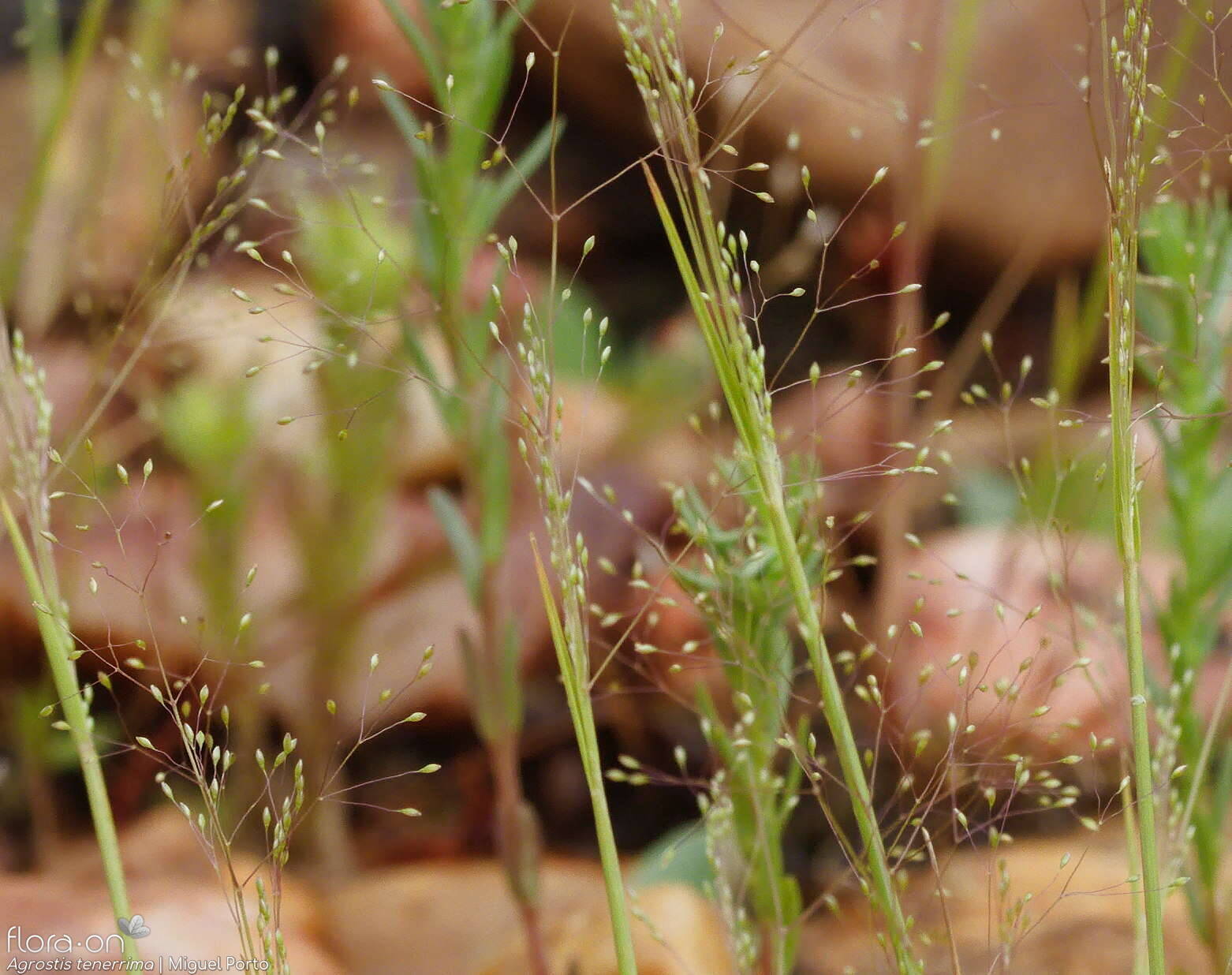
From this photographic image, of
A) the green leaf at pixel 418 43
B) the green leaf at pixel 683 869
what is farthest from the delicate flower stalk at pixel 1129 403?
the green leaf at pixel 683 869

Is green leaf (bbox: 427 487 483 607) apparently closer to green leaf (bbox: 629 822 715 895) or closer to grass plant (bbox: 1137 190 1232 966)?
green leaf (bbox: 629 822 715 895)

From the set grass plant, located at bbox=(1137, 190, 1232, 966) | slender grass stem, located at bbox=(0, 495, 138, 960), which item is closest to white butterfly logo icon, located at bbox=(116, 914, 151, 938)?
slender grass stem, located at bbox=(0, 495, 138, 960)

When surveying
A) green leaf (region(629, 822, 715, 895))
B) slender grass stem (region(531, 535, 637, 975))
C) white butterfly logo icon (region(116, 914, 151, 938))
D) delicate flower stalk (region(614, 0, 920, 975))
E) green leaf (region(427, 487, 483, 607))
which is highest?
delicate flower stalk (region(614, 0, 920, 975))

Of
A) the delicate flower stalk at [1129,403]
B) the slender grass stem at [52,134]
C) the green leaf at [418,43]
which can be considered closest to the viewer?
the delicate flower stalk at [1129,403]

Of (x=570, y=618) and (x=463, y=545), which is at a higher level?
(x=570, y=618)

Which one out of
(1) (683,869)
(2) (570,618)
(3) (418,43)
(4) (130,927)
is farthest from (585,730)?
(1) (683,869)

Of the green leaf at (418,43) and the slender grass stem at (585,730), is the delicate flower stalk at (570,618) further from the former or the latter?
the green leaf at (418,43)

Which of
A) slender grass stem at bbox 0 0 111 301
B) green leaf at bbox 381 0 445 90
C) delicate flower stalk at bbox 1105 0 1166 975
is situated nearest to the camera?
delicate flower stalk at bbox 1105 0 1166 975

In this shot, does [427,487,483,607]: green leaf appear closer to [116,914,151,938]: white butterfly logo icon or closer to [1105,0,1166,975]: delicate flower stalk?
[116,914,151,938]: white butterfly logo icon

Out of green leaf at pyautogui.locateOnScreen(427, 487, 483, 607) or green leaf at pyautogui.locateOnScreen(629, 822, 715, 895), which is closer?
green leaf at pyautogui.locateOnScreen(427, 487, 483, 607)

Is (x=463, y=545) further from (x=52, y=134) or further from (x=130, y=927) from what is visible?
(x=52, y=134)

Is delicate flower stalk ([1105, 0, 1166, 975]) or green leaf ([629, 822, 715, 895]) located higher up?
delicate flower stalk ([1105, 0, 1166, 975])

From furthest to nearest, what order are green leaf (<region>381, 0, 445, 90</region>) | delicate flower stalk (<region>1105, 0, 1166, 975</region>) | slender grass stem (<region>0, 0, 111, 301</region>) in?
slender grass stem (<region>0, 0, 111, 301</region>) → green leaf (<region>381, 0, 445, 90</region>) → delicate flower stalk (<region>1105, 0, 1166, 975</region>)
